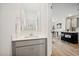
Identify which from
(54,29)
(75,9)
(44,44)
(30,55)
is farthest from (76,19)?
(30,55)

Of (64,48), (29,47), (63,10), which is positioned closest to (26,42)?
(29,47)

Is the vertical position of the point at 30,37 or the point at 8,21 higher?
the point at 8,21

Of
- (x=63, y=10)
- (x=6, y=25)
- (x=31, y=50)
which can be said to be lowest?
(x=31, y=50)

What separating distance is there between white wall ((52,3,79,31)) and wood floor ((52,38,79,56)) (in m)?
0.28

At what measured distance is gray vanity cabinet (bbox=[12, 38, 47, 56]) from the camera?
1.74 meters

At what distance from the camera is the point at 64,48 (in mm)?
1915

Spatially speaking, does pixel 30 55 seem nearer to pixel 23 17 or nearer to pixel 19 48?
pixel 19 48

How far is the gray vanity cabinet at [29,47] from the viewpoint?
5.72ft

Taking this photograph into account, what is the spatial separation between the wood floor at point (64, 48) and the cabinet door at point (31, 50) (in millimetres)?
246

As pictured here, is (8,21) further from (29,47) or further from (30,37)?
(29,47)

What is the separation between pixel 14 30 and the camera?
1.72m

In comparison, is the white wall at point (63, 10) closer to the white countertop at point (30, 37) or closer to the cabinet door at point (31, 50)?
the white countertop at point (30, 37)

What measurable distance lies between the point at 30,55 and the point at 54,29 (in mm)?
612

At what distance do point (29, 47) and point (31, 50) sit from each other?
0.07 m
